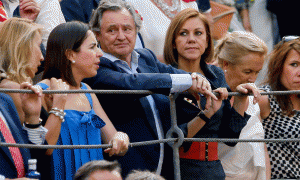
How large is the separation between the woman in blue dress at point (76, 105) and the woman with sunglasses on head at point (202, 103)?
591 millimetres

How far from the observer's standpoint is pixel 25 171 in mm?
2877

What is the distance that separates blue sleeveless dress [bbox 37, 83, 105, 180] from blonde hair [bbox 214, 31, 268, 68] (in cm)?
133

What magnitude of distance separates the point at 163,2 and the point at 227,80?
977 mm

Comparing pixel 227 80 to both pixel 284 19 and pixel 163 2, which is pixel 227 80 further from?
pixel 284 19

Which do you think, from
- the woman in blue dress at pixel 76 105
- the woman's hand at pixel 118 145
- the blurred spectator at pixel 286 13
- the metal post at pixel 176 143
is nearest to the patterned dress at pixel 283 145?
the metal post at pixel 176 143

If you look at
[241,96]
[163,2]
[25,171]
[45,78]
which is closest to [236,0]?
[163,2]

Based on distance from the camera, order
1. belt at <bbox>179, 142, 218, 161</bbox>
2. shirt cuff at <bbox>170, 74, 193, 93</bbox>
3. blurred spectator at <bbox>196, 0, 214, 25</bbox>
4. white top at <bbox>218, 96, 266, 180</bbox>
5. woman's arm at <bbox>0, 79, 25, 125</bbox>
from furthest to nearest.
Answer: blurred spectator at <bbox>196, 0, 214, 25</bbox> → white top at <bbox>218, 96, 266, 180</bbox> → belt at <bbox>179, 142, 218, 161</bbox> → shirt cuff at <bbox>170, 74, 193, 93</bbox> → woman's arm at <bbox>0, 79, 25, 125</bbox>

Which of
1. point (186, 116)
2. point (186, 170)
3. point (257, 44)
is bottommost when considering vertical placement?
point (186, 170)

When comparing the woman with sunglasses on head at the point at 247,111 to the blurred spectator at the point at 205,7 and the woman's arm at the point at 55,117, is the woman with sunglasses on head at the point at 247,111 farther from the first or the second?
the woman's arm at the point at 55,117

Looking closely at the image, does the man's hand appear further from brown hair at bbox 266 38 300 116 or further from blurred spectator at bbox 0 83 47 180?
brown hair at bbox 266 38 300 116

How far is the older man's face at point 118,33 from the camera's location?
12.1ft

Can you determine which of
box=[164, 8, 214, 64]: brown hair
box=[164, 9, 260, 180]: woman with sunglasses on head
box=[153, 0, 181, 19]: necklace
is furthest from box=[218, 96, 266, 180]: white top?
box=[153, 0, 181, 19]: necklace

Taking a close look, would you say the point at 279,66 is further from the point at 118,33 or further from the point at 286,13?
the point at 286,13

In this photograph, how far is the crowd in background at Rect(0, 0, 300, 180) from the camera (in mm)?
3012
